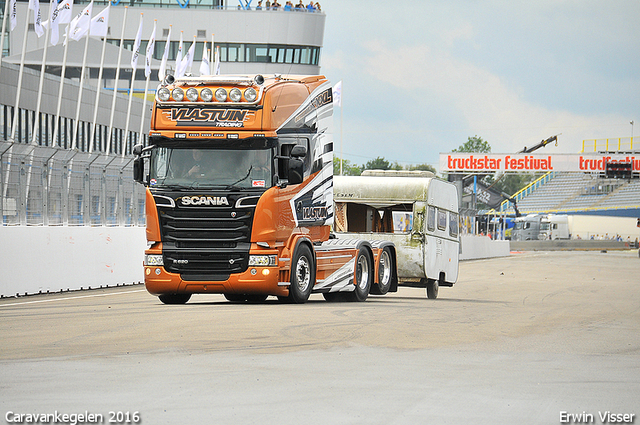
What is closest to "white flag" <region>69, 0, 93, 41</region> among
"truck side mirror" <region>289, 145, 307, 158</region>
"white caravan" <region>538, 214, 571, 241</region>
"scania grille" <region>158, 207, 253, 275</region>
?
"scania grille" <region>158, 207, 253, 275</region>

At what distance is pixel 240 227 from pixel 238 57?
7374 cm

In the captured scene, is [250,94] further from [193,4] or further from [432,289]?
[193,4]

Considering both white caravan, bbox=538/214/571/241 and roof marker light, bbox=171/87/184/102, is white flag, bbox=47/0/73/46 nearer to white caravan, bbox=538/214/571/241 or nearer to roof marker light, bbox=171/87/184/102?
roof marker light, bbox=171/87/184/102

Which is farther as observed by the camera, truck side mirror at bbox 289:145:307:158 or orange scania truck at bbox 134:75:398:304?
truck side mirror at bbox 289:145:307:158

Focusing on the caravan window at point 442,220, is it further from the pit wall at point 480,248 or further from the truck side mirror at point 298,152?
the pit wall at point 480,248

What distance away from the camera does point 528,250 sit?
77.6m

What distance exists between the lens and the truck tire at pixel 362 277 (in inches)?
725

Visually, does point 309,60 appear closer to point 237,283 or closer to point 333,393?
point 237,283

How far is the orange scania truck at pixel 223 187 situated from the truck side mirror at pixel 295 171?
0.05 ft

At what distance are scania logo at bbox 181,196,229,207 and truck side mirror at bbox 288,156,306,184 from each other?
117 centimetres

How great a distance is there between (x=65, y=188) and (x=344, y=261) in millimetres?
6427

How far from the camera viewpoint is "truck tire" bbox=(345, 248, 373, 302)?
18.4 m

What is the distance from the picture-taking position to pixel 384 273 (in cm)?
1977

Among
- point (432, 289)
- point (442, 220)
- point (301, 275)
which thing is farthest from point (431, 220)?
point (301, 275)
